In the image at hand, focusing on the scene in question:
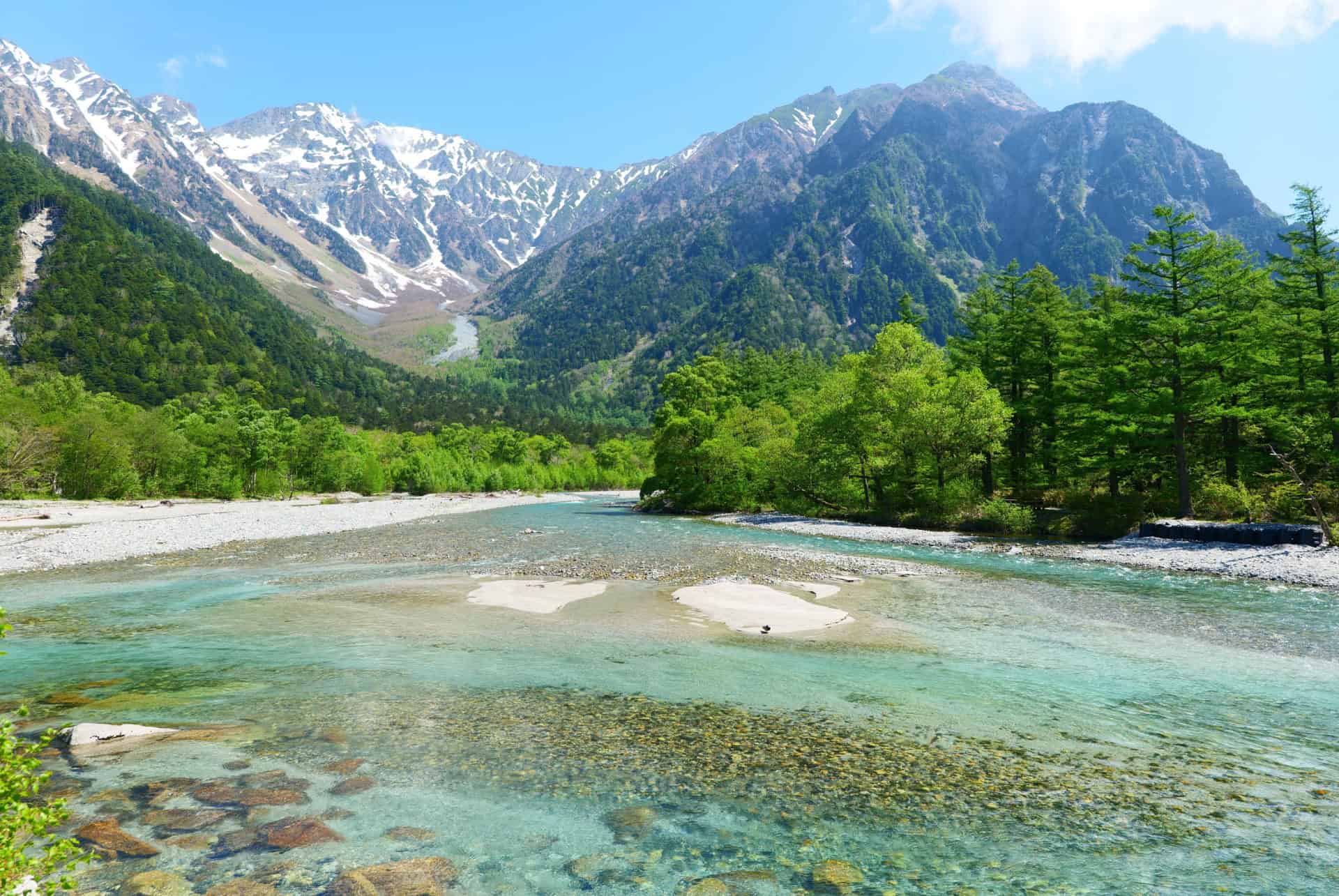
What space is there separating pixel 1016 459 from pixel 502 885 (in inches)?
2272

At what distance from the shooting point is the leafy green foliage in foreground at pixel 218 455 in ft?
260

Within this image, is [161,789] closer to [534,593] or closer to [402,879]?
[402,879]

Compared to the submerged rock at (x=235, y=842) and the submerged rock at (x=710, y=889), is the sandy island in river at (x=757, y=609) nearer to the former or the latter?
the submerged rock at (x=710, y=889)

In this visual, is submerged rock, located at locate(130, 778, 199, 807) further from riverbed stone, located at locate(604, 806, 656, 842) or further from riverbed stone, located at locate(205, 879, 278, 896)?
riverbed stone, located at locate(604, 806, 656, 842)

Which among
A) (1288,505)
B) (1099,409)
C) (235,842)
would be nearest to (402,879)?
(235,842)

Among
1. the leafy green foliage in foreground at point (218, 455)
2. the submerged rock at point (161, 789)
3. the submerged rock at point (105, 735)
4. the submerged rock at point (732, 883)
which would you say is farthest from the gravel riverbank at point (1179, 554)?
the leafy green foliage in foreground at point (218, 455)

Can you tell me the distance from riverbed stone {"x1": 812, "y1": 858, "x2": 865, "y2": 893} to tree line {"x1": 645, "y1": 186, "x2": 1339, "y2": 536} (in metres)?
39.7

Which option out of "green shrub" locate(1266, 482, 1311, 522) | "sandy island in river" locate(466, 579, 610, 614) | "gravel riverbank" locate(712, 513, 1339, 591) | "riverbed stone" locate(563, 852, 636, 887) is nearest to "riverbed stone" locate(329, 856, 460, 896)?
"riverbed stone" locate(563, 852, 636, 887)

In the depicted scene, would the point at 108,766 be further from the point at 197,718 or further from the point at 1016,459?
the point at 1016,459

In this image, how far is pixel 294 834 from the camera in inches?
307

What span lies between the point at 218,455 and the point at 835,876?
4676 inches

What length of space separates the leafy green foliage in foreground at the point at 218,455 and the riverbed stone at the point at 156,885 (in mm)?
92234

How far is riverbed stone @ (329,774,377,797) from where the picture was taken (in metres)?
8.98

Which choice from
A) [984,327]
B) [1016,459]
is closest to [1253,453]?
[1016,459]
